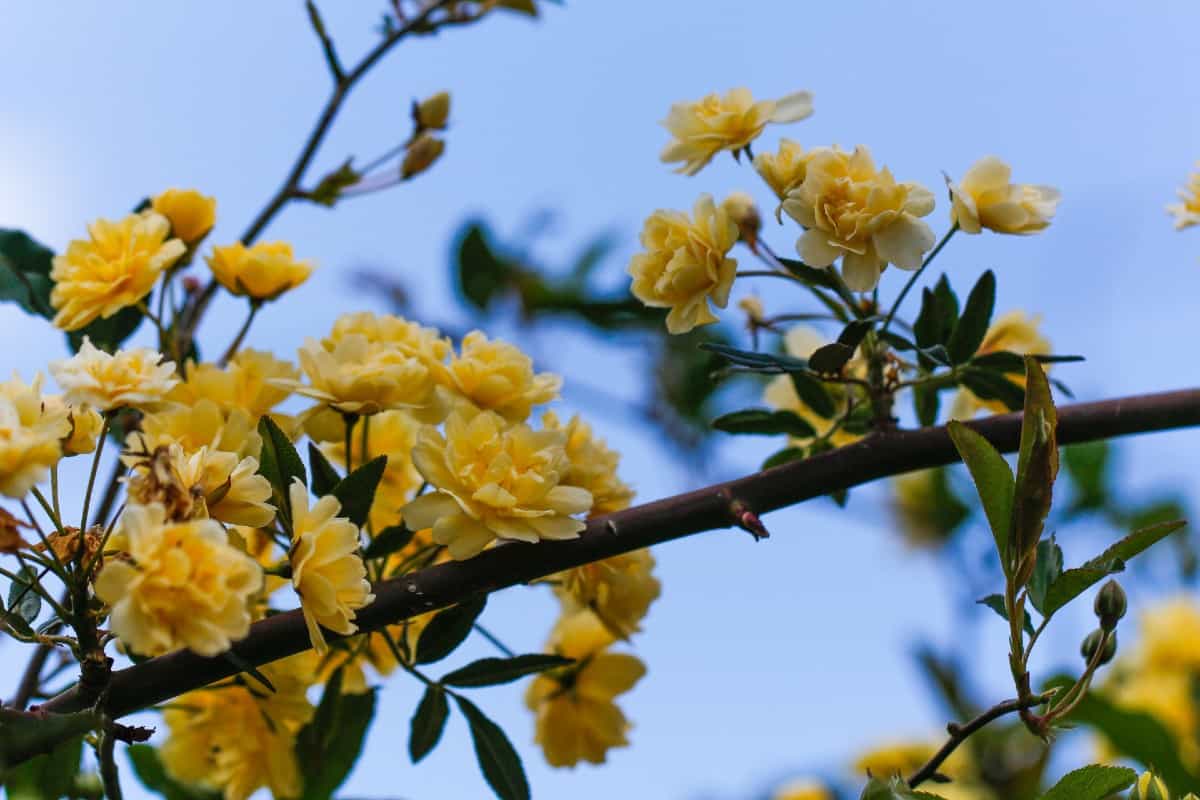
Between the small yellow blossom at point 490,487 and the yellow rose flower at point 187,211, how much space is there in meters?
0.36

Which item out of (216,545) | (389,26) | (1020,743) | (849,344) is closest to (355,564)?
(216,545)

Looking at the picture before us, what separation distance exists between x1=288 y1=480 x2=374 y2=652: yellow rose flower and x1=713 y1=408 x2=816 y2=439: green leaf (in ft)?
1.37

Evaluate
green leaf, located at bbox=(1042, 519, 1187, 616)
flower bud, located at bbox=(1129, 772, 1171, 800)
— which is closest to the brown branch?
green leaf, located at bbox=(1042, 519, 1187, 616)

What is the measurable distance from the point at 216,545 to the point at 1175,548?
7.29 feet

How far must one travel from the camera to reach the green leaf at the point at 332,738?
1052 millimetres

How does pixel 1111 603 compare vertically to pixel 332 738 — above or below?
above

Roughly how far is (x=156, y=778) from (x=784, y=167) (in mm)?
845

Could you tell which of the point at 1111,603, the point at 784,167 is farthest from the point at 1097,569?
the point at 784,167

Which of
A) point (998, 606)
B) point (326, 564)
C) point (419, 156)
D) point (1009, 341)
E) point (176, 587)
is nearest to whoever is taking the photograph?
point (176, 587)

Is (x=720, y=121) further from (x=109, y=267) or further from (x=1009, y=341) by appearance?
(x=109, y=267)

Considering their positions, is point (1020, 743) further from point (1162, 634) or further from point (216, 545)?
point (216, 545)

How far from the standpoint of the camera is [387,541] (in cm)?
92

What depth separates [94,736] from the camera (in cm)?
84

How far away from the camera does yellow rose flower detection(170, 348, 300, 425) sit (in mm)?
972
